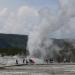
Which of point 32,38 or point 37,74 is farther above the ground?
point 32,38

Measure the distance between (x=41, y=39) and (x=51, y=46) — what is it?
8145 millimetres

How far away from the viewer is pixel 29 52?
79.4 meters

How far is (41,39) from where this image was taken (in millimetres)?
77938

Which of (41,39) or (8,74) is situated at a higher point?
(41,39)

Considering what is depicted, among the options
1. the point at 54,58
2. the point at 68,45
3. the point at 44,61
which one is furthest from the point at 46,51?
the point at 68,45

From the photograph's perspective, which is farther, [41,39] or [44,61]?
[41,39]

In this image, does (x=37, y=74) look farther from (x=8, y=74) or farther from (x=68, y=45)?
(x=68, y=45)

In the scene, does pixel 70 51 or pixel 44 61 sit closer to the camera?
pixel 44 61

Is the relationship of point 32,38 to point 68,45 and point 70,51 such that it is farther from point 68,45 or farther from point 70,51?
point 68,45

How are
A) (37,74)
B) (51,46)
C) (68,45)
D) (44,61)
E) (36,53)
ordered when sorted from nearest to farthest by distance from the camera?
(37,74), (44,61), (36,53), (51,46), (68,45)

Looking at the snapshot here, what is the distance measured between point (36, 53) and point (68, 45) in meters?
24.2

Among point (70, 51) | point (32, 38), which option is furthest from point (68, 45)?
point (32, 38)

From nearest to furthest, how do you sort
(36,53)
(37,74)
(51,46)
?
(37,74)
(36,53)
(51,46)

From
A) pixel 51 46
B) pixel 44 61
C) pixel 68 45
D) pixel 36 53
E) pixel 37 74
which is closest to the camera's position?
pixel 37 74
